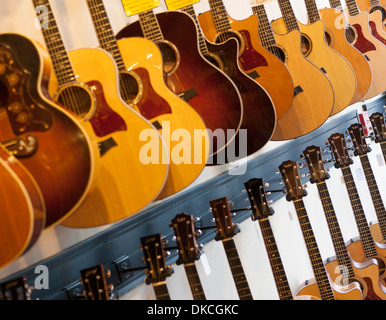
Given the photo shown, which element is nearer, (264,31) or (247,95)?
(247,95)

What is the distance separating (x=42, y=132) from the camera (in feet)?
4.47

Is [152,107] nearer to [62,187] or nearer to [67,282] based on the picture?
[62,187]

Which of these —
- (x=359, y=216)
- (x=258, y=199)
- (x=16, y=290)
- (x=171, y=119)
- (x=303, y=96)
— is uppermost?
(x=171, y=119)

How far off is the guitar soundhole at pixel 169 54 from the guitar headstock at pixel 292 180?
0.76m

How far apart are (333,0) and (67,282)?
2.13m

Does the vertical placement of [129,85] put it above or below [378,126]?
above

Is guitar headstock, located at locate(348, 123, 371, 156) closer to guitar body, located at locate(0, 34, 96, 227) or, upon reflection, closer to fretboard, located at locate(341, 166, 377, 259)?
fretboard, located at locate(341, 166, 377, 259)

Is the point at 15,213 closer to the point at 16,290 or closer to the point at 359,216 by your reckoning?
the point at 16,290

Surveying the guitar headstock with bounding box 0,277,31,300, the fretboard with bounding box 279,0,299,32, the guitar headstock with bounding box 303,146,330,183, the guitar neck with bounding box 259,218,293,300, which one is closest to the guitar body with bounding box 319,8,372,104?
the fretboard with bounding box 279,0,299,32

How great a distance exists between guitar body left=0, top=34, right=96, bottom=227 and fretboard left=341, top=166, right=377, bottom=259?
5.74 ft

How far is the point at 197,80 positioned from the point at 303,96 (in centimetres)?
69

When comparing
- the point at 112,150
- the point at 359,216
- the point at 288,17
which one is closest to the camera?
the point at 112,150

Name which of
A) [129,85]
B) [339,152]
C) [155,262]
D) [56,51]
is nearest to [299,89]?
[339,152]
